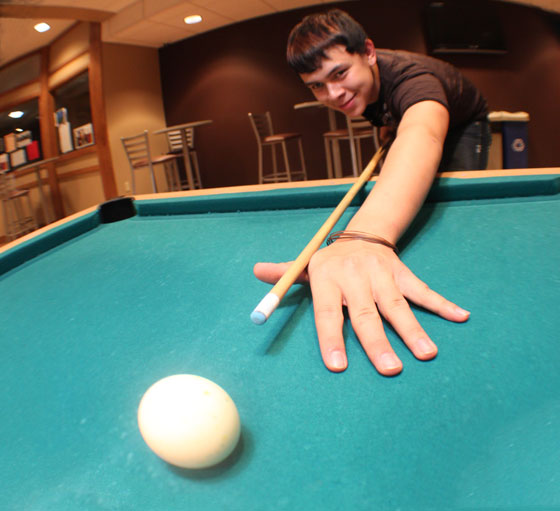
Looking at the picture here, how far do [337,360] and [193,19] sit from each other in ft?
22.5

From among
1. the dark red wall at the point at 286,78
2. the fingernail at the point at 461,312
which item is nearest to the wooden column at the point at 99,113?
the dark red wall at the point at 286,78

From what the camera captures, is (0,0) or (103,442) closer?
(103,442)

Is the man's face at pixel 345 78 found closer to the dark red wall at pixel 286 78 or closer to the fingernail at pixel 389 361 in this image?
the fingernail at pixel 389 361

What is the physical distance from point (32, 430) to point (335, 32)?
1.46 m

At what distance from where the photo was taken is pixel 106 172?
6.91 m

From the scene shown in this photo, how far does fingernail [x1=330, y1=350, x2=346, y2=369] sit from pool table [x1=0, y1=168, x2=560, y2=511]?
0.01 m

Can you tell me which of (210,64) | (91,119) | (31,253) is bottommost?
(31,253)

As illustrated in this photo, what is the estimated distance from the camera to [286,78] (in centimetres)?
652

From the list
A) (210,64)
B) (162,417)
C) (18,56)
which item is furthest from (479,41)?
(18,56)

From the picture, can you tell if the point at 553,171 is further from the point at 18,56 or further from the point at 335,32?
the point at 18,56

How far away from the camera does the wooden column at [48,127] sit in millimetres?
7820

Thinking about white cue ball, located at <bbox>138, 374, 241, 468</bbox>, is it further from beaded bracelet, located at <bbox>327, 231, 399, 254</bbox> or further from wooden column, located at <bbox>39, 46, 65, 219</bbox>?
wooden column, located at <bbox>39, 46, 65, 219</bbox>

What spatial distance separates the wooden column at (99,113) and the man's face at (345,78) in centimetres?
599

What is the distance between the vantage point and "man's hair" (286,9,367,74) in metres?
1.46
